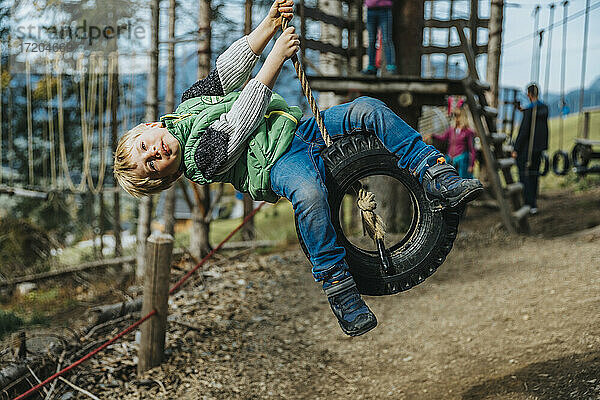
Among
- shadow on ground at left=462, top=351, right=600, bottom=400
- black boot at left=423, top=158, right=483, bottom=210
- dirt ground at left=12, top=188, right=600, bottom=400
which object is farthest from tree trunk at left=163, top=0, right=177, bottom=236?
black boot at left=423, top=158, right=483, bottom=210

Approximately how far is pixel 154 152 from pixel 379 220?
0.81 metres

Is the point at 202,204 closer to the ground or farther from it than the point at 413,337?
farther from it

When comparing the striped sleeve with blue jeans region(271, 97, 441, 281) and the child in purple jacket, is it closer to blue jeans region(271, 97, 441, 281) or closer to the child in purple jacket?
blue jeans region(271, 97, 441, 281)

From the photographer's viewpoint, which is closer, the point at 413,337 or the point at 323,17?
the point at 413,337

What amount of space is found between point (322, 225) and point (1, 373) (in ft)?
8.50

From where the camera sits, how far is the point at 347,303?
178cm

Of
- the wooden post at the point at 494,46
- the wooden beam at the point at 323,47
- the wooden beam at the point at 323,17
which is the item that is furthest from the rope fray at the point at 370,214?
the wooden post at the point at 494,46

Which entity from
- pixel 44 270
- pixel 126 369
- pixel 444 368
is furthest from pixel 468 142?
pixel 44 270

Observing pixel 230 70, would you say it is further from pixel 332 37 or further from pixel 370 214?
pixel 332 37

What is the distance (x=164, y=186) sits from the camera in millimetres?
1998

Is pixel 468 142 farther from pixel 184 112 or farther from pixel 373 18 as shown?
pixel 184 112

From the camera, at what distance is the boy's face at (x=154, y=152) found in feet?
6.22

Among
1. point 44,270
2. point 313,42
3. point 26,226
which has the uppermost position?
point 313,42

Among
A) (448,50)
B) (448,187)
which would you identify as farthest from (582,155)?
(448,187)
